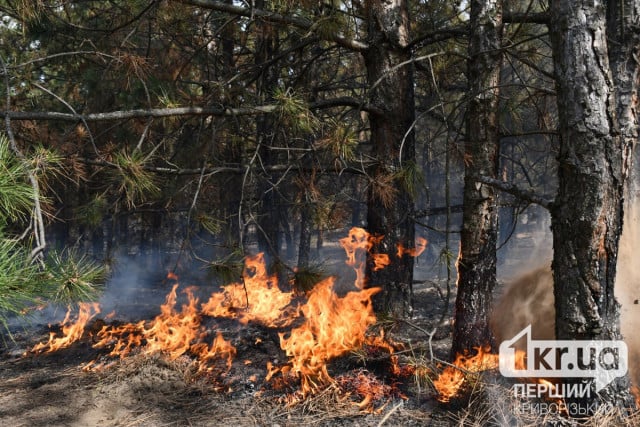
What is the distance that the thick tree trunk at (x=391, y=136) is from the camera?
18.7 ft

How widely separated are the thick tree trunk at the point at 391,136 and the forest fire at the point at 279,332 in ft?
0.56

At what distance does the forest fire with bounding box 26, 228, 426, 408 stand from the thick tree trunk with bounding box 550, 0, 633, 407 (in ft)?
6.88

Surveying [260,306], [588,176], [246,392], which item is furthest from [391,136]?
[260,306]

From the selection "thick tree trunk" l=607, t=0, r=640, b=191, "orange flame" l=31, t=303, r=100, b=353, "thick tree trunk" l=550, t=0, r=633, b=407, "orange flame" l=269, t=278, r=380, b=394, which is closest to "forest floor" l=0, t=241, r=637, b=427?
"orange flame" l=269, t=278, r=380, b=394

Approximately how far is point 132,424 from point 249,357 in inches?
63.3

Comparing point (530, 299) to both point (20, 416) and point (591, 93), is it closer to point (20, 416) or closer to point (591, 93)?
point (591, 93)

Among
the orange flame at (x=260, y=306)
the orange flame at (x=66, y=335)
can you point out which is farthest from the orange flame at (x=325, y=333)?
the orange flame at (x=66, y=335)

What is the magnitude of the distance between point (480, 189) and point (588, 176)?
1313 millimetres

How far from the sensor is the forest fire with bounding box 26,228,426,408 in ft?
17.3

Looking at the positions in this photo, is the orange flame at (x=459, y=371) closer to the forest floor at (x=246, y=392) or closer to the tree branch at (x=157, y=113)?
the forest floor at (x=246, y=392)

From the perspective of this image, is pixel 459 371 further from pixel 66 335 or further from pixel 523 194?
pixel 66 335

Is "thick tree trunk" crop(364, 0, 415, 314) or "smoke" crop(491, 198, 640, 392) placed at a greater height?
"thick tree trunk" crop(364, 0, 415, 314)

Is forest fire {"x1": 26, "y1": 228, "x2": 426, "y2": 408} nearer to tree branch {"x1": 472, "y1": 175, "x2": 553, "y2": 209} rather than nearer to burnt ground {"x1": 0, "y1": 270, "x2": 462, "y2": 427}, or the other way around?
burnt ground {"x1": 0, "y1": 270, "x2": 462, "y2": 427}

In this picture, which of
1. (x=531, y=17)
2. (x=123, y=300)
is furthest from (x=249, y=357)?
(x=123, y=300)
